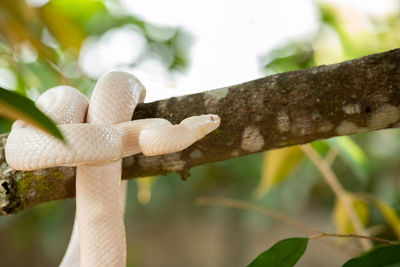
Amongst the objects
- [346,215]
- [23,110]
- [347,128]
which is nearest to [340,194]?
[346,215]

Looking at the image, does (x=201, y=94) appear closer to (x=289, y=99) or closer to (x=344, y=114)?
(x=289, y=99)

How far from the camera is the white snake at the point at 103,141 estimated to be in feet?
2.54

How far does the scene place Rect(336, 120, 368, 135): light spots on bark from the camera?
0.89 m

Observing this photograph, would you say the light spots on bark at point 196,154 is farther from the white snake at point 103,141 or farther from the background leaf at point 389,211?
the background leaf at point 389,211

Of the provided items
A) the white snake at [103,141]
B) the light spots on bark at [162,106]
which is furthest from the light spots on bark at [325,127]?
the light spots on bark at [162,106]

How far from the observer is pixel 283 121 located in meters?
0.90

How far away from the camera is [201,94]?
3.15ft

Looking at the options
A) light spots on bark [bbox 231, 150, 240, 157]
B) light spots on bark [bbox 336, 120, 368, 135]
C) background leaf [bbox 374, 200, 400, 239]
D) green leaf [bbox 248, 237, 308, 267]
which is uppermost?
light spots on bark [bbox 336, 120, 368, 135]

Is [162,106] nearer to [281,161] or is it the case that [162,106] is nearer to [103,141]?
[103,141]

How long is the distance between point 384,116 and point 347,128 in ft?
0.26

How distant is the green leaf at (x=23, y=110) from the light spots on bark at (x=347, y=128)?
25.8 inches

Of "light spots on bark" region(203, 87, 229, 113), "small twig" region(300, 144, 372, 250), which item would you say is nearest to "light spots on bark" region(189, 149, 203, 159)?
"light spots on bark" region(203, 87, 229, 113)

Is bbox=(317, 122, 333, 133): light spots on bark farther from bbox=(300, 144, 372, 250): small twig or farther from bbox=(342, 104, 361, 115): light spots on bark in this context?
bbox=(300, 144, 372, 250): small twig

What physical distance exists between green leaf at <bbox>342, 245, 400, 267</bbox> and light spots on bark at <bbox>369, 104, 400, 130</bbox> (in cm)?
28
